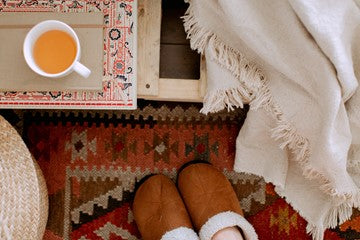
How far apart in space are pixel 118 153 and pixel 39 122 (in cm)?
21

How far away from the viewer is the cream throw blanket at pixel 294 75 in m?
0.77

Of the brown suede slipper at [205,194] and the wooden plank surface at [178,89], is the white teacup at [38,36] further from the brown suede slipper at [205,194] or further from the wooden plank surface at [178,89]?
the brown suede slipper at [205,194]

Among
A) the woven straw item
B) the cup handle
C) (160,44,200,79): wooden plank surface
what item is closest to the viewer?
the cup handle

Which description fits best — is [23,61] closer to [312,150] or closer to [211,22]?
[211,22]

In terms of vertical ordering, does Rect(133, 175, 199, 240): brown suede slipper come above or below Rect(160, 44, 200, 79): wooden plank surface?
below

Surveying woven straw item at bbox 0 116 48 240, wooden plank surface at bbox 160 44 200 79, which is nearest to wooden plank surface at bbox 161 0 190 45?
wooden plank surface at bbox 160 44 200 79

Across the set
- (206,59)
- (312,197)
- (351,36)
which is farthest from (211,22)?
(312,197)

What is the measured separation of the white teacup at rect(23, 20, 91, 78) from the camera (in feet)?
2.46

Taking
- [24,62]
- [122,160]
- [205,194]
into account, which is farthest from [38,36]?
[205,194]

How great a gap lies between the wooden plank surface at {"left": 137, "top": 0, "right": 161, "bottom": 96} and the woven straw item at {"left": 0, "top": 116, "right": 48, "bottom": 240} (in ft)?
0.90

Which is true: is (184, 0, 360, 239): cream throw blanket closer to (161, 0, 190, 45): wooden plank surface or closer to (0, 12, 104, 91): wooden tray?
(161, 0, 190, 45): wooden plank surface

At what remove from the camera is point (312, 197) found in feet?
3.46

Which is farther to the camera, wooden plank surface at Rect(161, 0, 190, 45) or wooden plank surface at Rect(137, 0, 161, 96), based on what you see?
wooden plank surface at Rect(161, 0, 190, 45)

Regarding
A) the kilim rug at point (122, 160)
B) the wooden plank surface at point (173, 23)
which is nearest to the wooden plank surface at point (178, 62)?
the wooden plank surface at point (173, 23)
